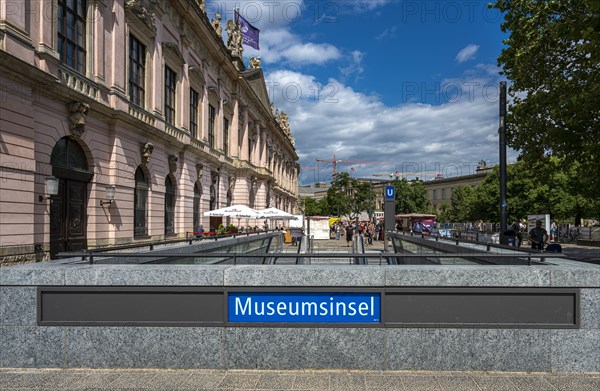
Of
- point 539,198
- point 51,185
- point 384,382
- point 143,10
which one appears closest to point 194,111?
point 143,10

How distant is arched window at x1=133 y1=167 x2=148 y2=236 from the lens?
2311 centimetres

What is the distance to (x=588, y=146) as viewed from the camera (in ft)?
49.4

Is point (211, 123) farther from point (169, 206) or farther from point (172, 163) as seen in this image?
point (169, 206)

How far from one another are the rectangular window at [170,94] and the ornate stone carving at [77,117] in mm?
9407

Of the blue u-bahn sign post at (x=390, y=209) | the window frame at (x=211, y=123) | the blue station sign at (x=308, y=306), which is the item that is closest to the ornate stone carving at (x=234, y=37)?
the window frame at (x=211, y=123)

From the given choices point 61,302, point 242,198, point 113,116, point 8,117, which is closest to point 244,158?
point 242,198

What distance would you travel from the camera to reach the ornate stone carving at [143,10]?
21484mm

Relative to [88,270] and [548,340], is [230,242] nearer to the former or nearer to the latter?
[88,270]

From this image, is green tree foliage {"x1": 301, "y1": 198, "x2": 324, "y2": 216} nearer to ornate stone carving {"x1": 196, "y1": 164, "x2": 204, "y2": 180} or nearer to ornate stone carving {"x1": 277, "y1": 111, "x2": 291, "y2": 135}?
ornate stone carving {"x1": 277, "y1": 111, "x2": 291, "y2": 135}

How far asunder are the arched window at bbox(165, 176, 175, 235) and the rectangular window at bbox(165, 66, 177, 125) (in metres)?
4.04

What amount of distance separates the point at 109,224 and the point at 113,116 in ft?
17.0

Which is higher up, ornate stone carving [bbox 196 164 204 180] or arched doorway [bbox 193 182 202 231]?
ornate stone carving [bbox 196 164 204 180]

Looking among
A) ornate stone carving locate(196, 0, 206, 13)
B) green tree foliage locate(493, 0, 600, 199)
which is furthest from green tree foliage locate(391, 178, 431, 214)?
green tree foliage locate(493, 0, 600, 199)

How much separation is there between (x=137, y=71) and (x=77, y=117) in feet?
24.2
